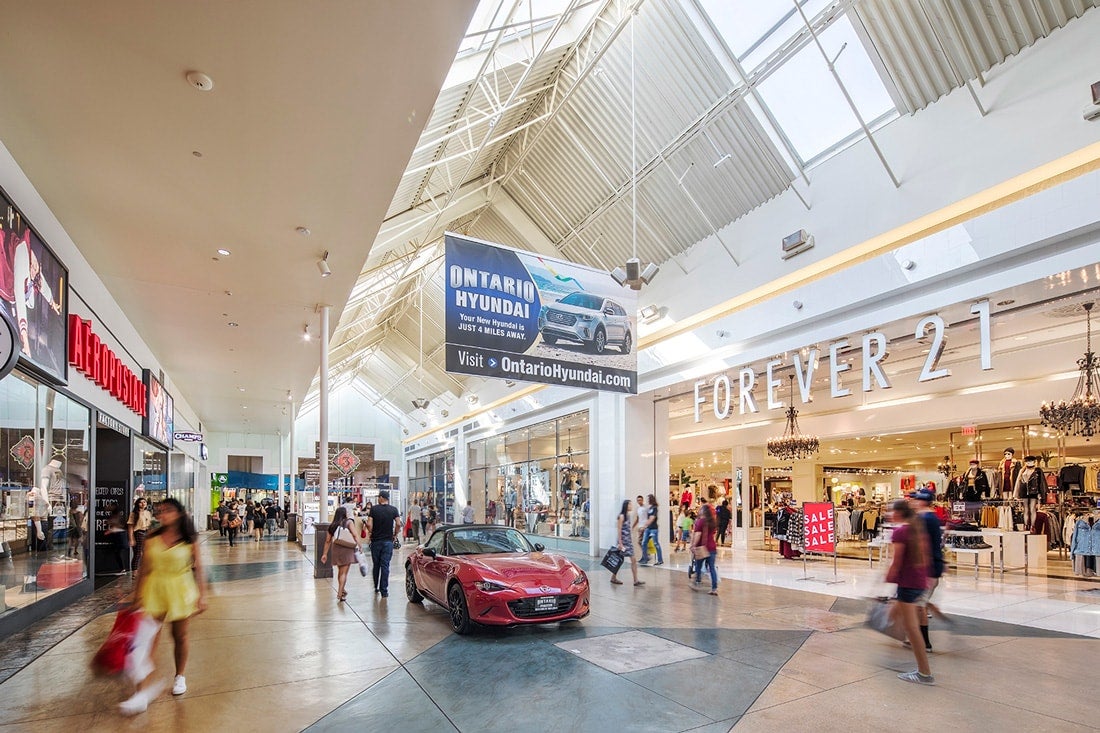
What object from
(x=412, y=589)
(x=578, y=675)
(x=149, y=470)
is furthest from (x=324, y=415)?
(x=578, y=675)

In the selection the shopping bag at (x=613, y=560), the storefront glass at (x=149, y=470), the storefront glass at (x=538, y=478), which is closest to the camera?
the shopping bag at (x=613, y=560)

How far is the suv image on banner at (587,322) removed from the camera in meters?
9.59

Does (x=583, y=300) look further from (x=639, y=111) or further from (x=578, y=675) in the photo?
(x=578, y=675)

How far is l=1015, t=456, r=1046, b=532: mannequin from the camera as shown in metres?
13.6

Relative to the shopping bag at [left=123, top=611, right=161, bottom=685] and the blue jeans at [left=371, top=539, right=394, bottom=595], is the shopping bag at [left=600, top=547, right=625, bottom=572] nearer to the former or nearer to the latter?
the blue jeans at [left=371, top=539, right=394, bottom=595]

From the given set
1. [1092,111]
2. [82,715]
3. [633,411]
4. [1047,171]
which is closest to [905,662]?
[1047,171]

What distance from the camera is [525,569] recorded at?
7.35 meters

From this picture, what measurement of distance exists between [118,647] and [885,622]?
19.5 feet

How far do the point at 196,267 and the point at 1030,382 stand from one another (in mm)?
14766

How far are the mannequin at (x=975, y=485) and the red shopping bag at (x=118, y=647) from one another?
1579cm

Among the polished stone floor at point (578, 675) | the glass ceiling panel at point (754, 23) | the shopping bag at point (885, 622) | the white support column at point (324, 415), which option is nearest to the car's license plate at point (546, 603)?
the polished stone floor at point (578, 675)

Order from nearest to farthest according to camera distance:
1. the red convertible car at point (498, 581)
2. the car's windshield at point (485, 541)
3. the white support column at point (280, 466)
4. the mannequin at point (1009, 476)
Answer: the red convertible car at point (498, 581) < the car's windshield at point (485, 541) < the mannequin at point (1009, 476) < the white support column at point (280, 466)

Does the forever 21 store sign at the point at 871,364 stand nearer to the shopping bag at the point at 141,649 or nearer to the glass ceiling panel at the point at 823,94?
the glass ceiling panel at the point at 823,94

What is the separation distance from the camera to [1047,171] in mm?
7551
